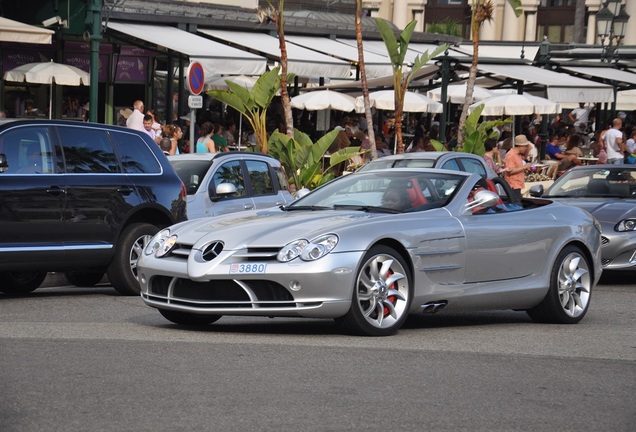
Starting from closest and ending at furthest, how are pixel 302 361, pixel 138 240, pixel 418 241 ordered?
pixel 302 361
pixel 418 241
pixel 138 240

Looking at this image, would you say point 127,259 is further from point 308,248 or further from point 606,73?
point 606,73

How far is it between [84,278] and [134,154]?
1.86 meters

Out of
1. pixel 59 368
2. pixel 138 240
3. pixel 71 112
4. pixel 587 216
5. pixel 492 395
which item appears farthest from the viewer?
pixel 71 112

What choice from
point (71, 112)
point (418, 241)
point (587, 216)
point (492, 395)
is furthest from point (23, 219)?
point (71, 112)

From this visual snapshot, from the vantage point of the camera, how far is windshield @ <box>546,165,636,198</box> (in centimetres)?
1778

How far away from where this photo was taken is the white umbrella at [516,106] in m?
31.4

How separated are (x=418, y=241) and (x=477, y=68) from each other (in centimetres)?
2170

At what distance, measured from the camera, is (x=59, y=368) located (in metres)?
7.80

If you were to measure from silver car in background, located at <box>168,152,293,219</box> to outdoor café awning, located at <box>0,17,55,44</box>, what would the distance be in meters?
7.16

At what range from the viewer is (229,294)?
9.52 meters

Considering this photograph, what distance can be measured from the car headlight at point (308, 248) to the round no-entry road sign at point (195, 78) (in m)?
12.9

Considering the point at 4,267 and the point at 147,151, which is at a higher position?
the point at 147,151

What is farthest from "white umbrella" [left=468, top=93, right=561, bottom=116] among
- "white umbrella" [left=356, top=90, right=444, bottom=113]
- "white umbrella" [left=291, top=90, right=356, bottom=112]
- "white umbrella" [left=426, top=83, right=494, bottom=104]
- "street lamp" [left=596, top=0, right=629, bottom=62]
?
"street lamp" [left=596, top=0, right=629, bottom=62]

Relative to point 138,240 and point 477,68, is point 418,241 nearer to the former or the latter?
point 138,240
